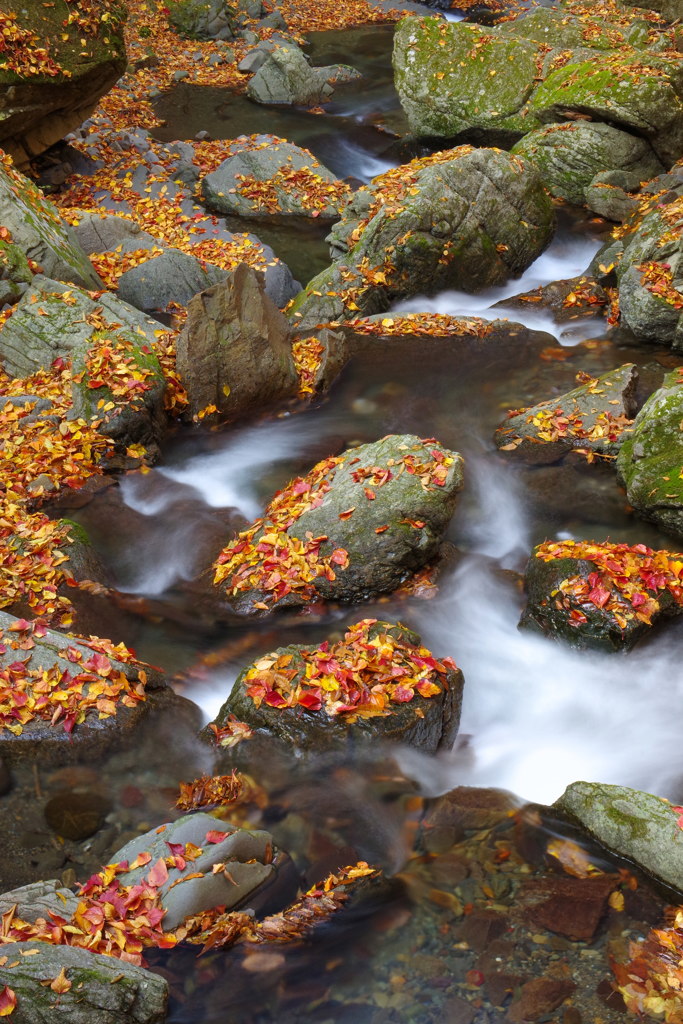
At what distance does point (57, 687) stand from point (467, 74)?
49.7 feet

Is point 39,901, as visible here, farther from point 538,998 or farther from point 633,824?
point 633,824

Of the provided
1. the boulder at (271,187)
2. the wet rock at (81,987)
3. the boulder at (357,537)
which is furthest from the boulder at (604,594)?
the boulder at (271,187)

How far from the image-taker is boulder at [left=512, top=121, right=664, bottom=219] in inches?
571

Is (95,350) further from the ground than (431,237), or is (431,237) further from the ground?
(95,350)

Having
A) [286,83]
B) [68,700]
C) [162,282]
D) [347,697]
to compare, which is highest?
[286,83]

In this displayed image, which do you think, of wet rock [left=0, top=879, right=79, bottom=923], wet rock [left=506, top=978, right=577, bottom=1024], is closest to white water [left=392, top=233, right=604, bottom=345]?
wet rock [left=506, top=978, right=577, bottom=1024]

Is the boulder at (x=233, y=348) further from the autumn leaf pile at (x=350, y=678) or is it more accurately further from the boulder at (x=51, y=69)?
Answer: the boulder at (x=51, y=69)

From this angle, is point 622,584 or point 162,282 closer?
point 622,584

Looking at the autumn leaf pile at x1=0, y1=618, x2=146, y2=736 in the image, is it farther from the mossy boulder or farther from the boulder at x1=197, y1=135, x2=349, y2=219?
the mossy boulder

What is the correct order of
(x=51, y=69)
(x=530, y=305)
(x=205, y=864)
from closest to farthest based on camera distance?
(x=205, y=864) → (x=530, y=305) → (x=51, y=69)

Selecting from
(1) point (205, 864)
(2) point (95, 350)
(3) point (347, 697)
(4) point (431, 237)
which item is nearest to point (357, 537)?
(3) point (347, 697)

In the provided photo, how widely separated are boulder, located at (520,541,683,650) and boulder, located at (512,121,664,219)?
9.39 metres

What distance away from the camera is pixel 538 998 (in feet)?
13.1

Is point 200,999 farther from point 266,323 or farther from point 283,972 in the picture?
point 266,323
